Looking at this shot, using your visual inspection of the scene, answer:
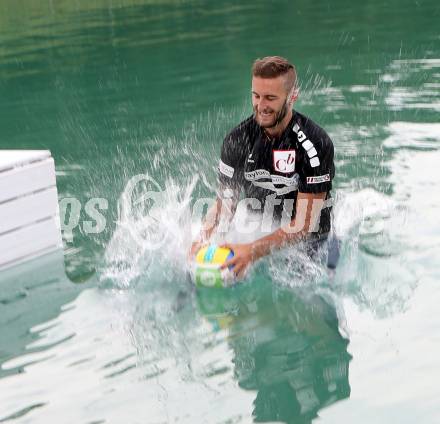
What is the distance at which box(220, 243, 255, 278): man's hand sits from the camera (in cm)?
641

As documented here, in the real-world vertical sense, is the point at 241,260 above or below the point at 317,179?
below

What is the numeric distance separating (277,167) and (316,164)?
361mm

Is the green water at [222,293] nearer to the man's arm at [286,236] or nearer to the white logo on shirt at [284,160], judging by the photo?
the man's arm at [286,236]

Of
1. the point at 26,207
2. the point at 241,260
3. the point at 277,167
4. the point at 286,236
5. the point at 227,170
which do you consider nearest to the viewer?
the point at 241,260

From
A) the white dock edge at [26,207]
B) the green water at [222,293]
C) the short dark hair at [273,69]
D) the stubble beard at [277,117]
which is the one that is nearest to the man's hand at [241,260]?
the green water at [222,293]

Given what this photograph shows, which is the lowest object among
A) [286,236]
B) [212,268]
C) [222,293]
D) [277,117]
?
[222,293]

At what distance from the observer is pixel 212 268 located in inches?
254

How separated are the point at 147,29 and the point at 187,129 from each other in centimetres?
1039

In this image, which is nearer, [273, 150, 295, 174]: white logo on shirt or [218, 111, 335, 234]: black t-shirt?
[218, 111, 335, 234]: black t-shirt

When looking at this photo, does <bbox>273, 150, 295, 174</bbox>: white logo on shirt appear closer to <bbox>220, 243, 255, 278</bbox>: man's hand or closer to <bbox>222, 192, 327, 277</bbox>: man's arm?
<bbox>222, 192, 327, 277</bbox>: man's arm

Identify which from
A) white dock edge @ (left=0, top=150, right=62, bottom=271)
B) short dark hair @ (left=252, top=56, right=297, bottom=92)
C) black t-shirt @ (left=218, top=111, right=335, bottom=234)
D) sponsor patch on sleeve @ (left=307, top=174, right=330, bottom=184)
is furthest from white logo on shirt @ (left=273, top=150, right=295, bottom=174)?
white dock edge @ (left=0, top=150, right=62, bottom=271)

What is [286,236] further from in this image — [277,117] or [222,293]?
[277,117]

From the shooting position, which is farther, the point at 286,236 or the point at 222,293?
the point at 222,293

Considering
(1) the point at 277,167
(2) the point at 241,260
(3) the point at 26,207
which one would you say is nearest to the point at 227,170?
(1) the point at 277,167
